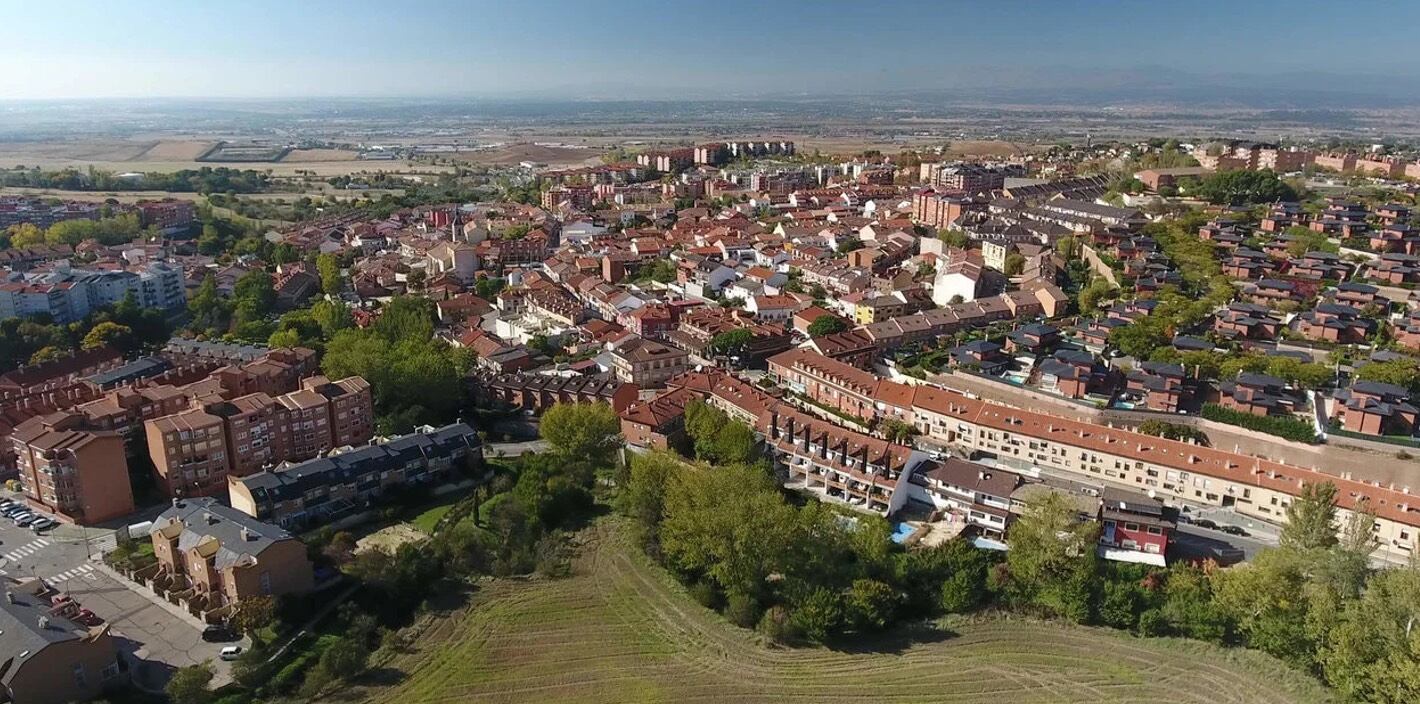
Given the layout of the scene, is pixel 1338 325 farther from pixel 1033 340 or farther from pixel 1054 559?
pixel 1054 559

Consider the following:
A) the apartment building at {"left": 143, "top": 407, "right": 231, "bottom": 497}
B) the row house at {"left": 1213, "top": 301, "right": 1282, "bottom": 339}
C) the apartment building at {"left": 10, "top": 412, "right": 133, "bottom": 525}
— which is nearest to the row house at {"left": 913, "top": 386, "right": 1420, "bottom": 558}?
the row house at {"left": 1213, "top": 301, "right": 1282, "bottom": 339}

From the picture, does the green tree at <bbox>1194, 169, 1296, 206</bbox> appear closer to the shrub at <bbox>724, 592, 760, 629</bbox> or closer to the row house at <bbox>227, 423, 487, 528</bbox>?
the shrub at <bbox>724, 592, 760, 629</bbox>

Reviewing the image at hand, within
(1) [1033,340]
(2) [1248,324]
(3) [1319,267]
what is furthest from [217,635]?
(3) [1319,267]

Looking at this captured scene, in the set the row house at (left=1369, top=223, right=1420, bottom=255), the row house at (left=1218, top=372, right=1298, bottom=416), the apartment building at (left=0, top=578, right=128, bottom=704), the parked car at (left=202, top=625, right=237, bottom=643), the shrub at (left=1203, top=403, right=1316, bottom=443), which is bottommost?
the parked car at (left=202, top=625, right=237, bottom=643)

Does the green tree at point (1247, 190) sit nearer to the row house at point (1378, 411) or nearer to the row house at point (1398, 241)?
→ the row house at point (1398, 241)

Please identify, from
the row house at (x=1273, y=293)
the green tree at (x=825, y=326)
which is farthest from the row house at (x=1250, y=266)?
the green tree at (x=825, y=326)

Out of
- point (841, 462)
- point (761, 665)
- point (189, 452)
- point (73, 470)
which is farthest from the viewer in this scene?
point (189, 452)
